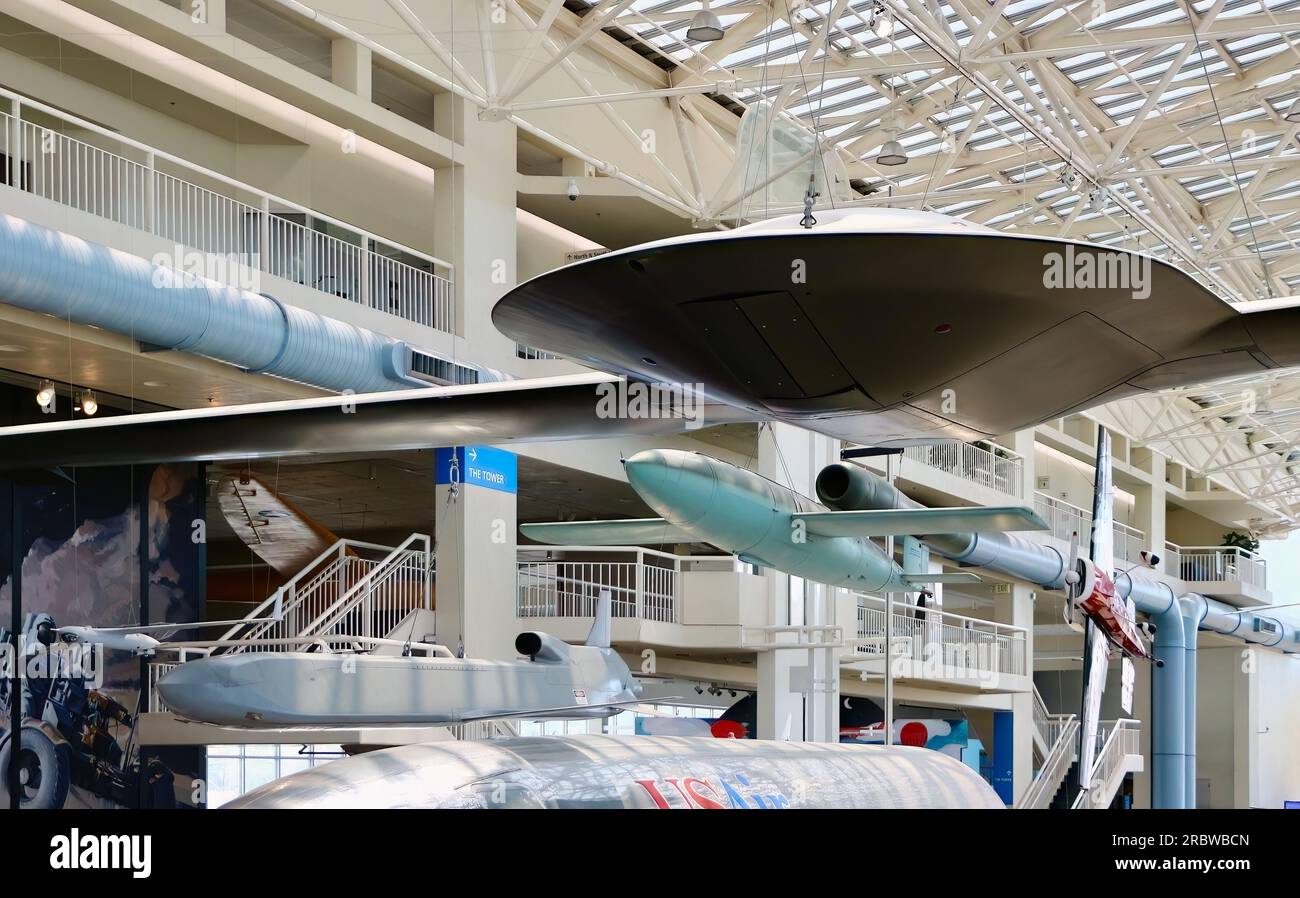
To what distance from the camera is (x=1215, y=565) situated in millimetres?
28297

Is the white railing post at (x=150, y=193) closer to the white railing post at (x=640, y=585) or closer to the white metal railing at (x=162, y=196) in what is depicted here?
the white metal railing at (x=162, y=196)

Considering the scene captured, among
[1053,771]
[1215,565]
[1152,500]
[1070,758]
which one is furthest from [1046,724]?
[1152,500]

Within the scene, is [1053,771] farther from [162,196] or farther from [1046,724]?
[162,196]

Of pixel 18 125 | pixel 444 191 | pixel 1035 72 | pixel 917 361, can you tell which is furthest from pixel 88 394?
pixel 1035 72

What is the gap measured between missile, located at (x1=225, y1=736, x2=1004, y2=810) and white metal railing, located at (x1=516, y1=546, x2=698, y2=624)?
328 centimetres

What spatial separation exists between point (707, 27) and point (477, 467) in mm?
3344

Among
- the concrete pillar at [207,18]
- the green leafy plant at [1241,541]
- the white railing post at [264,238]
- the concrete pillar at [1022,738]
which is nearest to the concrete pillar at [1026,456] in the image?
the concrete pillar at [1022,738]

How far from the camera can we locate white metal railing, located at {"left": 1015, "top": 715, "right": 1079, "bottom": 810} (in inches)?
941

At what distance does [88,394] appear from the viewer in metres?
5.45

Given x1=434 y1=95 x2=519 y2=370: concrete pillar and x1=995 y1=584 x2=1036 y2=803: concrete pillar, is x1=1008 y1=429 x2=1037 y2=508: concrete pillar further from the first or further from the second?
x1=434 y1=95 x2=519 y2=370: concrete pillar

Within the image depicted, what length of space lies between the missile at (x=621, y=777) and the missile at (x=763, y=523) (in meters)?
1.74

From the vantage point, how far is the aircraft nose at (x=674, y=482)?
1097 centimetres

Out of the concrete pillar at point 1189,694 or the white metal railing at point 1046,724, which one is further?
Result: the white metal railing at point 1046,724

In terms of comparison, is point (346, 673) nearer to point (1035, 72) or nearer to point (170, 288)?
point (170, 288)
